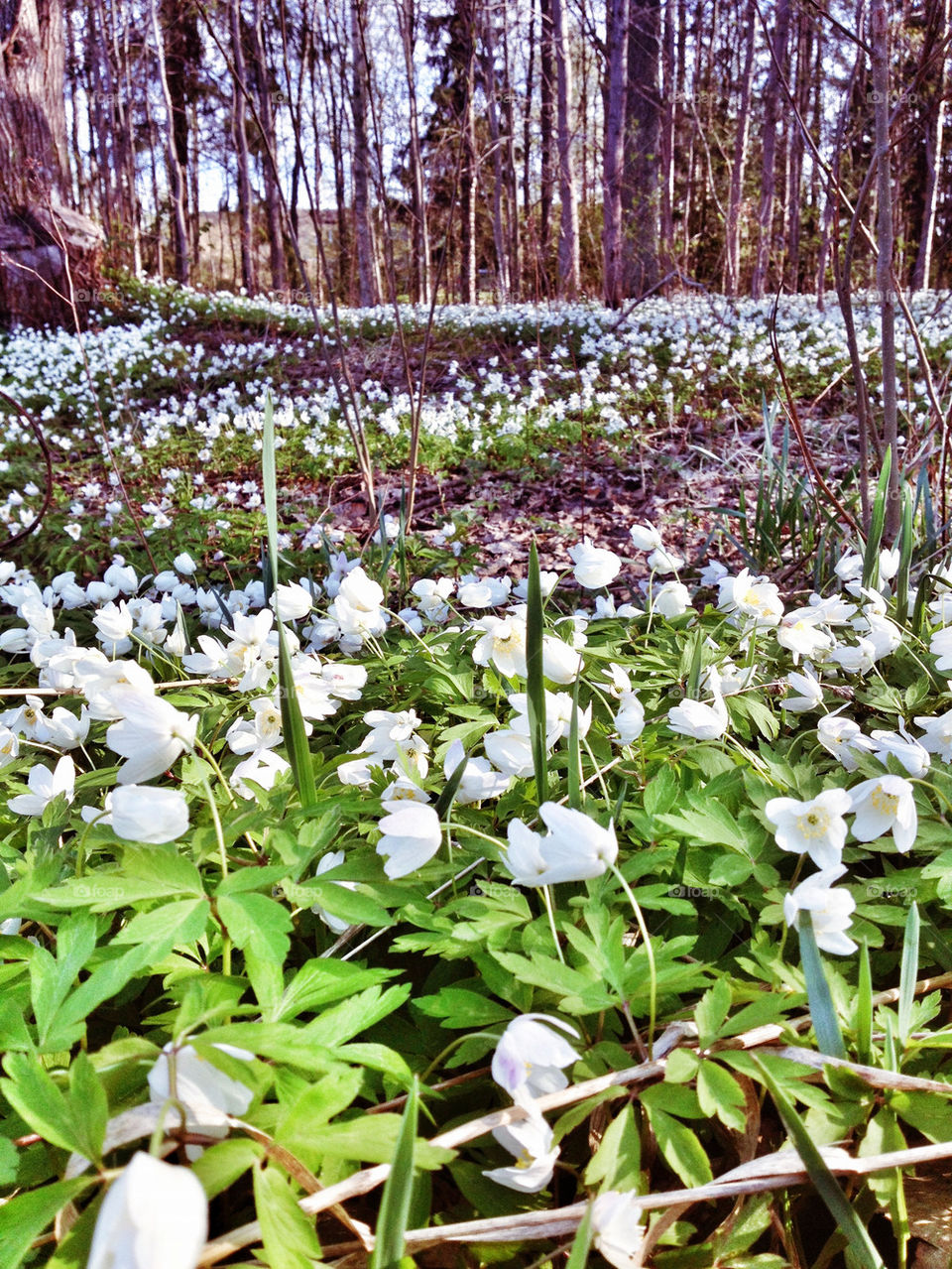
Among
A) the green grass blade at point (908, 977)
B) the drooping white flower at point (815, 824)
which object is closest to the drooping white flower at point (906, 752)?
the drooping white flower at point (815, 824)

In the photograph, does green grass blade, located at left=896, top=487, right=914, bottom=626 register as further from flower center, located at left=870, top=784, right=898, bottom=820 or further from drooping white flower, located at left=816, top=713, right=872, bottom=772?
flower center, located at left=870, top=784, right=898, bottom=820

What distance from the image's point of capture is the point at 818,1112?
0.86 m

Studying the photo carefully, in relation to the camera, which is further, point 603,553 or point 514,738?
point 603,553

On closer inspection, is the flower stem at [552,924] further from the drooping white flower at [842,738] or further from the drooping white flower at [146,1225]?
the drooping white flower at [842,738]

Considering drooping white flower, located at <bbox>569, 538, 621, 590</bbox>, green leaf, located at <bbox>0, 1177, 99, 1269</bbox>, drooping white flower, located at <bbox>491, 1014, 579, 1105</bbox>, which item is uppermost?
drooping white flower, located at <bbox>569, 538, 621, 590</bbox>

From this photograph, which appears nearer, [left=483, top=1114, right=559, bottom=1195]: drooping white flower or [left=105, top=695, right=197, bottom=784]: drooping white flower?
[left=483, top=1114, right=559, bottom=1195]: drooping white flower

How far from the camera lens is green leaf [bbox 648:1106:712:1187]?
30.7 inches

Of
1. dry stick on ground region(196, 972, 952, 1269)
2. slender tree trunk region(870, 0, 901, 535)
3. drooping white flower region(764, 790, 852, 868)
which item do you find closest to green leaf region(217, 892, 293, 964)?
dry stick on ground region(196, 972, 952, 1269)

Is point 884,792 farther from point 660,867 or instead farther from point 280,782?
point 280,782

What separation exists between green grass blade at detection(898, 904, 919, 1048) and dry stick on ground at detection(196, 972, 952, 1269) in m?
0.06

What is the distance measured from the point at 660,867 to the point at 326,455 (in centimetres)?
543

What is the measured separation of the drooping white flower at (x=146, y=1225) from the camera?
520mm

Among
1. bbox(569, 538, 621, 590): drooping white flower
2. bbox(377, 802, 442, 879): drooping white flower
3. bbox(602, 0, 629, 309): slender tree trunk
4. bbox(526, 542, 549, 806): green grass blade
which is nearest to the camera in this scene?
bbox(377, 802, 442, 879): drooping white flower

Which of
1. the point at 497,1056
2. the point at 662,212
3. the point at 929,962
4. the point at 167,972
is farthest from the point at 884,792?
the point at 662,212
